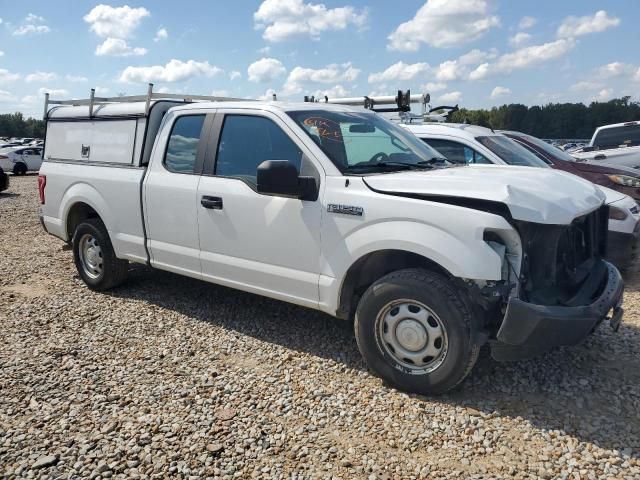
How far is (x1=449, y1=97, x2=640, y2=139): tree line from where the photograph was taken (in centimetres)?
7711

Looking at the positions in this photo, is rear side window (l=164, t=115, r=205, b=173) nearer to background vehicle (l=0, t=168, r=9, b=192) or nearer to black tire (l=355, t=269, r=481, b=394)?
black tire (l=355, t=269, r=481, b=394)

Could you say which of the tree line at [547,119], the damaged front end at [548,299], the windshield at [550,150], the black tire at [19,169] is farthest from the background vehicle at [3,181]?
the tree line at [547,119]

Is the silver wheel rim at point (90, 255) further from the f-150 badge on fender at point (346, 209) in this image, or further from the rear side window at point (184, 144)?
the f-150 badge on fender at point (346, 209)

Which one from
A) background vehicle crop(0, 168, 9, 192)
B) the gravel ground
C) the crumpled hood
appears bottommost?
the gravel ground

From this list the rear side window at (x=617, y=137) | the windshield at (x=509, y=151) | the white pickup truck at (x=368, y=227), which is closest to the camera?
the white pickup truck at (x=368, y=227)

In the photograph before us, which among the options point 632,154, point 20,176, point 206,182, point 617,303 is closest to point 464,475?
point 617,303

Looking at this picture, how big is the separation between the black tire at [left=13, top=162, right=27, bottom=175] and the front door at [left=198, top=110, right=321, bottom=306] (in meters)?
24.6

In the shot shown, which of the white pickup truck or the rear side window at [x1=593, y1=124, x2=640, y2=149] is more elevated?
the rear side window at [x1=593, y1=124, x2=640, y2=149]

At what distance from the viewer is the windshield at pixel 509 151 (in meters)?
6.56

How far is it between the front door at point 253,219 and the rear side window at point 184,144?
21 centimetres

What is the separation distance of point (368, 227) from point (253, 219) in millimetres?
1010

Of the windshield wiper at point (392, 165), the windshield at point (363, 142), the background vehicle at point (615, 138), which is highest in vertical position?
the background vehicle at point (615, 138)

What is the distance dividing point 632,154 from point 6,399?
11.9 metres

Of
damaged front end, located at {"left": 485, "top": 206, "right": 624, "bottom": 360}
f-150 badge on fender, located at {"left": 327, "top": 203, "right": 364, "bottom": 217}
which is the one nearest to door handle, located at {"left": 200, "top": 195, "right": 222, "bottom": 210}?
f-150 badge on fender, located at {"left": 327, "top": 203, "right": 364, "bottom": 217}
